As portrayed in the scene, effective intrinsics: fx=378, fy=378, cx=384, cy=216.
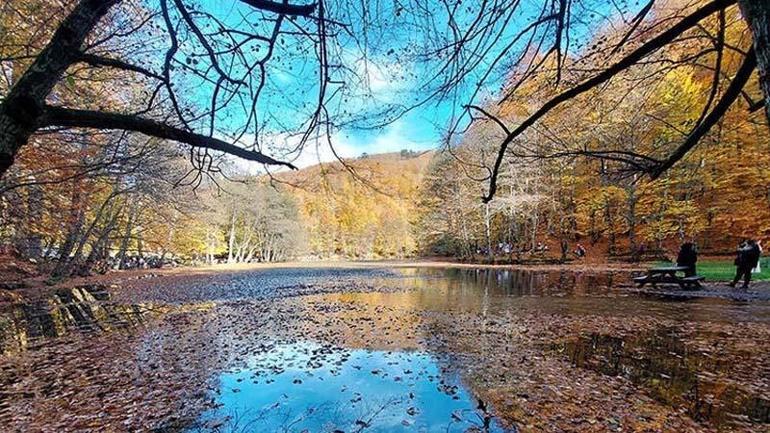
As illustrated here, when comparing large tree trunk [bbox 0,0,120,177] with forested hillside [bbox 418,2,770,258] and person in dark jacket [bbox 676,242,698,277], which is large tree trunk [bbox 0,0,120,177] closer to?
forested hillside [bbox 418,2,770,258]

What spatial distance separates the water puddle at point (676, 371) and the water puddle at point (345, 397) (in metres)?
Result: 2.32

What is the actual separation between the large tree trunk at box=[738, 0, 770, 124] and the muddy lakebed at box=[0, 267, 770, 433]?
3868 millimetres

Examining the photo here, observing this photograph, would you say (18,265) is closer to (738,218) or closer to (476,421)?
(476,421)

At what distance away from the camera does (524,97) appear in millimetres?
3797

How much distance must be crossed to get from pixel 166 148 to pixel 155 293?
237 inches

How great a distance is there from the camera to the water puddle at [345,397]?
425cm

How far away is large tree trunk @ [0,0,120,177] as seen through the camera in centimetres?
173

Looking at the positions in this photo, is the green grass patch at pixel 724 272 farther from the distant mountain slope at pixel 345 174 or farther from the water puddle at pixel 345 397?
the distant mountain slope at pixel 345 174

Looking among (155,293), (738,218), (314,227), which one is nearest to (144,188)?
(155,293)

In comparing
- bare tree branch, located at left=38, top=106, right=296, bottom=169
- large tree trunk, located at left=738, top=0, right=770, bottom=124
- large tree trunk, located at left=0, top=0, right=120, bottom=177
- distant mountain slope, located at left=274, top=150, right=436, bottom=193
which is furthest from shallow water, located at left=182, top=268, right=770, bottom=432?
large tree trunk, located at left=738, top=0, right=770, bottom=124

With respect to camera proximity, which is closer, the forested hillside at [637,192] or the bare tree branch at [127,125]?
the bare tree branch at [127,125]

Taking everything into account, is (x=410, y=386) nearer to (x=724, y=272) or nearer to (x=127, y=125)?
(x=127, y=125)

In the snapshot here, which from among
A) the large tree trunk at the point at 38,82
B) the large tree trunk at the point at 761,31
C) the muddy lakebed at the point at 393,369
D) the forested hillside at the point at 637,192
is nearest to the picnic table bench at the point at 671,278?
the muddy lakebed at the point at 393,369

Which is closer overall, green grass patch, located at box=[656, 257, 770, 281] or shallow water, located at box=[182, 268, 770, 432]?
shallow water, located at box=[182, 268, 770, 432]
